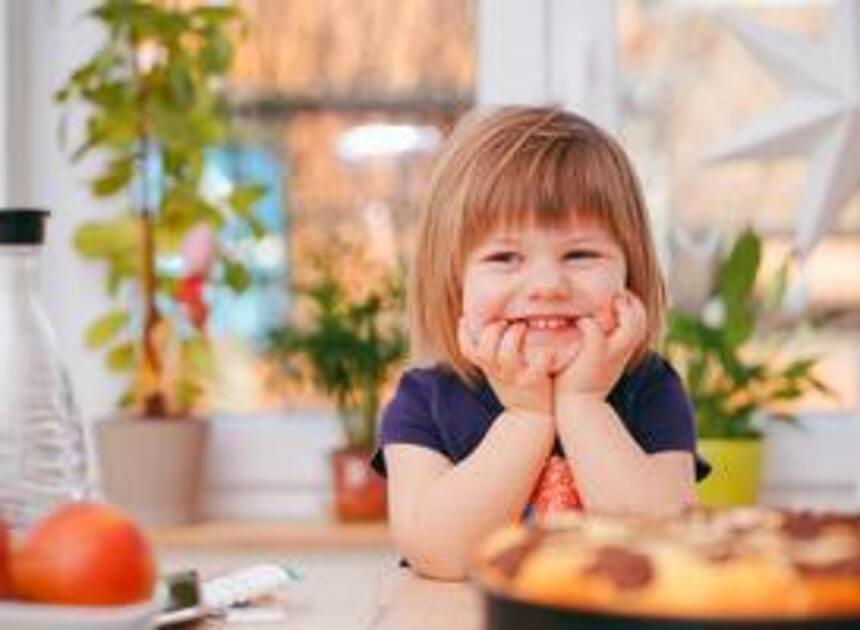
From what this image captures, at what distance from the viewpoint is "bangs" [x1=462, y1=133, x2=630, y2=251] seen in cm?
123

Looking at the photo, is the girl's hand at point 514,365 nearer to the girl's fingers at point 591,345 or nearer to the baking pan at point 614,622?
the girl's fingers at point 591,345

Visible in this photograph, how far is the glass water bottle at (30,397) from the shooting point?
854 millimetres

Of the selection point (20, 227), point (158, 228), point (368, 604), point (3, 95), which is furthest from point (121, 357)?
point (20, 227)

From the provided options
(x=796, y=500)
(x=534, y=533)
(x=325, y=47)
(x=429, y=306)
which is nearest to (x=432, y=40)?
(x=325, y=47)

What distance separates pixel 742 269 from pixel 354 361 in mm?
572

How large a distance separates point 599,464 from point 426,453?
18 centimetres

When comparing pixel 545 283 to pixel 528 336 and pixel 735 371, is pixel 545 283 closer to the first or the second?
pixel 528 336

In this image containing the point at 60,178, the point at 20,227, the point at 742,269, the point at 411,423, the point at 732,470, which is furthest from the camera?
the point at 60,178

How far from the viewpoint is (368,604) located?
1.02m

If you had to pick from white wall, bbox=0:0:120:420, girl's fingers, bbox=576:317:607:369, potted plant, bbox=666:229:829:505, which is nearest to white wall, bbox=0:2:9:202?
white wall, bbox=0:0:120:420

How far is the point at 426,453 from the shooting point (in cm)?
130

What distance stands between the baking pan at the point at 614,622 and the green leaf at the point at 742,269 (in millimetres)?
1652

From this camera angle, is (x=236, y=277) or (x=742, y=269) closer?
(x=742, y=269)

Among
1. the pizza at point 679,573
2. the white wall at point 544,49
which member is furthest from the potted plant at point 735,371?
the pizza at point 679,573
